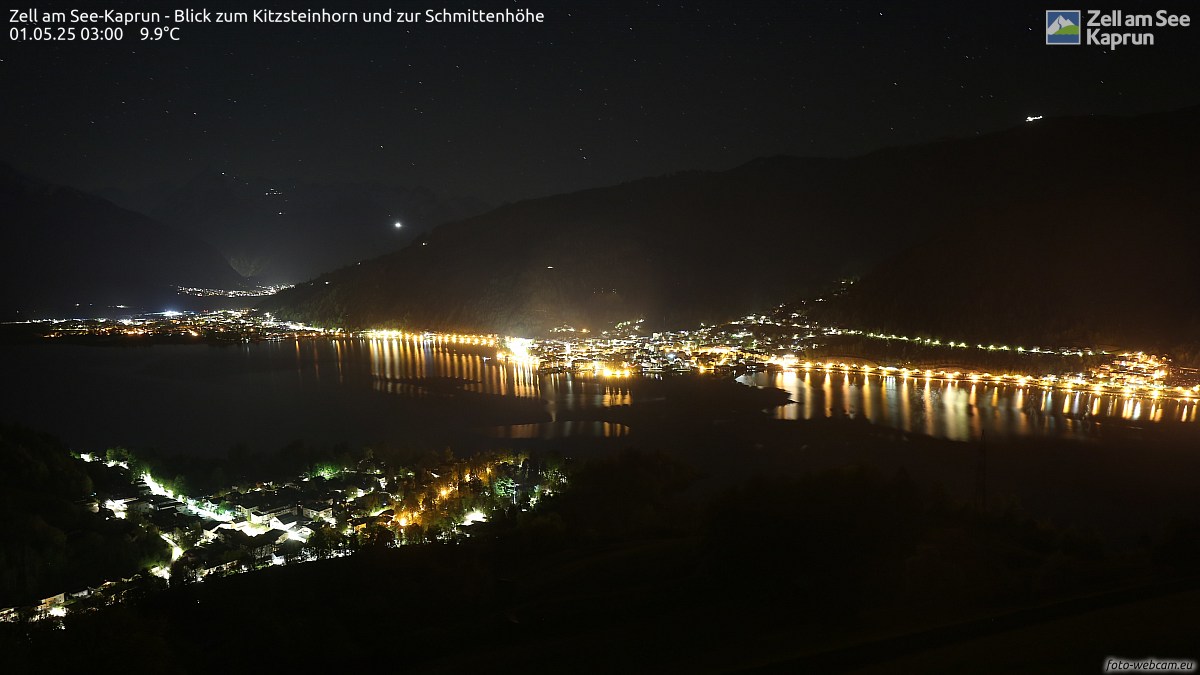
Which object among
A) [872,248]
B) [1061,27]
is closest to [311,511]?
[1061,27]

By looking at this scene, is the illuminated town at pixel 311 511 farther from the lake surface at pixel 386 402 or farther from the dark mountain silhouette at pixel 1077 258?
the dark mountain silhouette at pixel 1077 258

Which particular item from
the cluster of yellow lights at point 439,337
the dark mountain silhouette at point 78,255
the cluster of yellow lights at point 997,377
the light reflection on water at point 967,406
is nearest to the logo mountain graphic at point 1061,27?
the light reflection on water at point 967,406

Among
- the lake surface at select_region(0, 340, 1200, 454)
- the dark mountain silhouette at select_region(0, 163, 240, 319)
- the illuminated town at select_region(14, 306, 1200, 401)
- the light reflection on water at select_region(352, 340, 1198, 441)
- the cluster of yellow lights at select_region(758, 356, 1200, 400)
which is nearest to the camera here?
the light reflection on water at select_region(352, 340, 1198, 441)

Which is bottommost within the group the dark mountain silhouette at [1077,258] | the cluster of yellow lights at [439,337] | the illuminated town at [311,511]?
the illuminated town at [311,511]

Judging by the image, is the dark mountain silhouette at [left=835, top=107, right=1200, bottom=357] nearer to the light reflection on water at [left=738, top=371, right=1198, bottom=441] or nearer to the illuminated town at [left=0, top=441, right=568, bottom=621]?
the light reflection on water at [left=738, top=371, right=1198, bottom=441]

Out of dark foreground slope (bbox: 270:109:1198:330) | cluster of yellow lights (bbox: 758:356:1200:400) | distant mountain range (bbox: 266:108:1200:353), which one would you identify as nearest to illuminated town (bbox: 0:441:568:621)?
cluster of yellow lights (bbox: 758:356:1200:400)

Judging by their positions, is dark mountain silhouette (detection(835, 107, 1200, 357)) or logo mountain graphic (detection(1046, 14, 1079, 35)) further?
dark mountain silhouette (detection(835, 107, 1200, 357))
